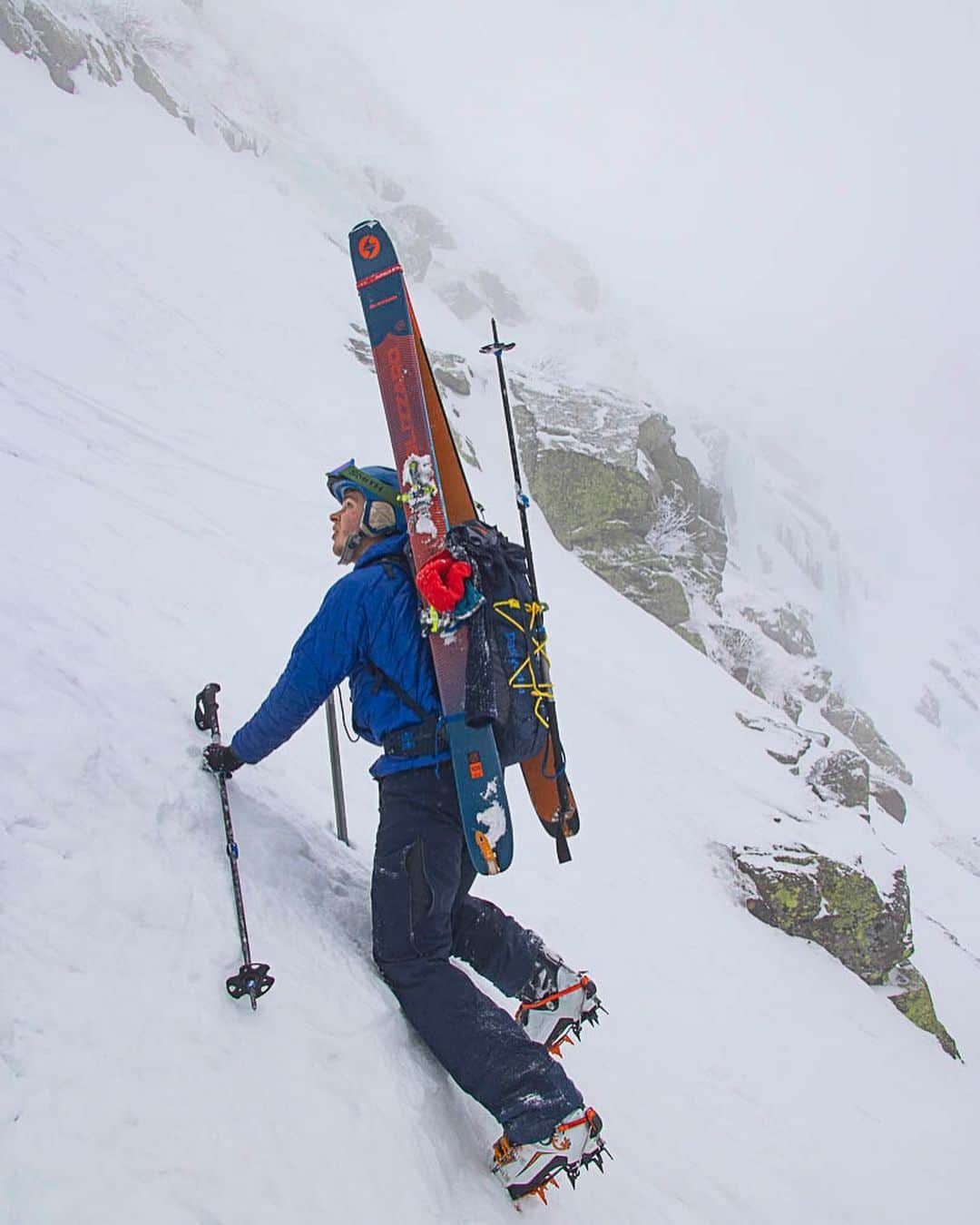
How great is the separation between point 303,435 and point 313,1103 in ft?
46.9

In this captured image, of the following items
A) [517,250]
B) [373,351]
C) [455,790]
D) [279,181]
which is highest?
Answer: [517,250]

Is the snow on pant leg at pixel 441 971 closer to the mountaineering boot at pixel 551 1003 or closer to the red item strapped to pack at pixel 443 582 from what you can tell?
the mountaineering boot at pixel 551 1003

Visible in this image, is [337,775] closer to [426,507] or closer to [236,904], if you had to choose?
[236,904]

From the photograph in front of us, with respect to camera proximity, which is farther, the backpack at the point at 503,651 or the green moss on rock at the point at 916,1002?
the green moss on rock at the point at 916,1002

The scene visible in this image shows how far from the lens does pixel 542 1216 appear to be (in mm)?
2174

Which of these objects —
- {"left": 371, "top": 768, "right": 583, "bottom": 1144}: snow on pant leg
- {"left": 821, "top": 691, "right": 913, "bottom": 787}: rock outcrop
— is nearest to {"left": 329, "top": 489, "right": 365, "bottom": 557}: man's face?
{"left": 371, "top": 768, "right": 583, "bottom": 1144}: snow on pant leg

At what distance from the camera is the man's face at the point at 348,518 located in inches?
116

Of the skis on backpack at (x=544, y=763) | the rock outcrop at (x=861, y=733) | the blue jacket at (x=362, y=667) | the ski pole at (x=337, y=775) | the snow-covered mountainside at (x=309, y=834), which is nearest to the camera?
the snow-covered mountainside at (x=309, y=834)

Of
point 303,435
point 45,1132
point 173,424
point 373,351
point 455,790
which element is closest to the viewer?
point 45,1132

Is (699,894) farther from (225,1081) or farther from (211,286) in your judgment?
(211,286)

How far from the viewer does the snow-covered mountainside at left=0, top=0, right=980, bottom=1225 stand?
1.74 meters

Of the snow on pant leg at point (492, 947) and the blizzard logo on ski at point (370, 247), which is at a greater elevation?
the blizzard logo on ski at point (370, 247)

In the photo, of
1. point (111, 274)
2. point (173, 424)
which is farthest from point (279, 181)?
point (173, 424)

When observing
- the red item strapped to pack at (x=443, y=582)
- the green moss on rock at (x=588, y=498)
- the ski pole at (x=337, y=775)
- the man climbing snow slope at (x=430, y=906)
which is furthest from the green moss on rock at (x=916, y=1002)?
the green moss on rock at (x=588, y=498)
